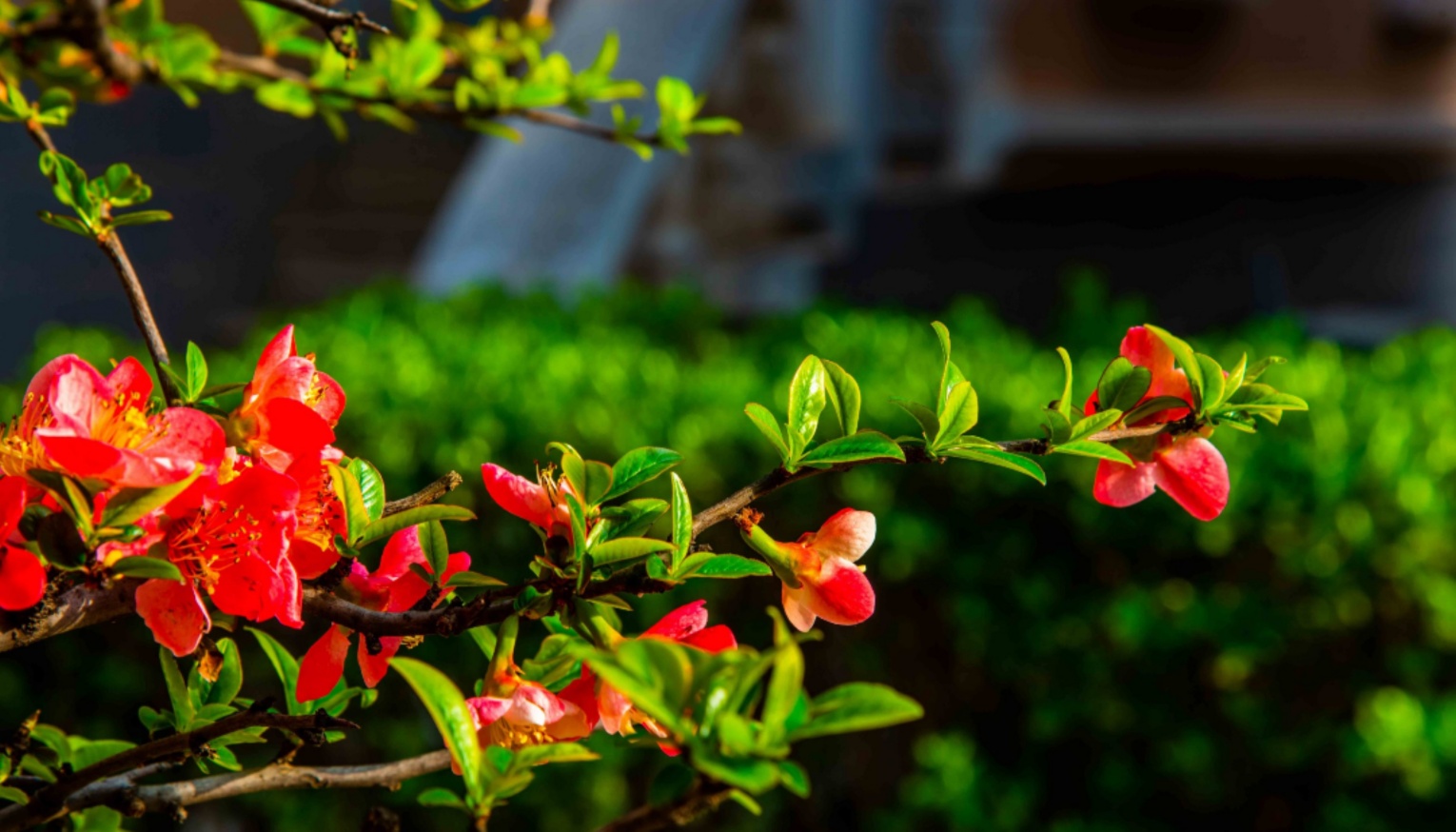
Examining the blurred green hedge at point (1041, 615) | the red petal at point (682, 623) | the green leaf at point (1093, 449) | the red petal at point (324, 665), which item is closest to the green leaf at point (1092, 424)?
the green leaf at point (1093, 449)

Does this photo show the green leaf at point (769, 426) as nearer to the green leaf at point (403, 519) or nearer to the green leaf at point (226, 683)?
the green leaf at point (403, 519)

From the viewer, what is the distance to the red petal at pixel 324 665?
2.61ft

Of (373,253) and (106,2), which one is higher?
(106,2)

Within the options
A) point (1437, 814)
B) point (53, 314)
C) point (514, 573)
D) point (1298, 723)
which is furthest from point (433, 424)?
point (53, 314)

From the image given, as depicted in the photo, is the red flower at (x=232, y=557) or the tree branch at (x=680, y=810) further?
the red flower at (x=232, y=557)

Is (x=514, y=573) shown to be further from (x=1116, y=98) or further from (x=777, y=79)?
(x=1116, y=98)

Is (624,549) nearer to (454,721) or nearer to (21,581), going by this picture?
(454,721)

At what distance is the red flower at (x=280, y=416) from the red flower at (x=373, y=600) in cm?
8

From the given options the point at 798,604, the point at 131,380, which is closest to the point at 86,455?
the point at 131,380

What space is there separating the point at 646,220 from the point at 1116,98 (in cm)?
372

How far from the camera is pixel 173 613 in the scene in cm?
69

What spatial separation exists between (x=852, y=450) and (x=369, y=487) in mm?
276

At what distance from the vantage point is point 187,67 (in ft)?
4.75

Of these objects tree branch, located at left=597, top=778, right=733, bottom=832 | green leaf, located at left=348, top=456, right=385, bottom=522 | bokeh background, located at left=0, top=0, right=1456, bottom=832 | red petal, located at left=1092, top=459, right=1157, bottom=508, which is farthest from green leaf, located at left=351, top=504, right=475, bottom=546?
bokeh background, located at left=0, top=0, right=1456, bottom=832
